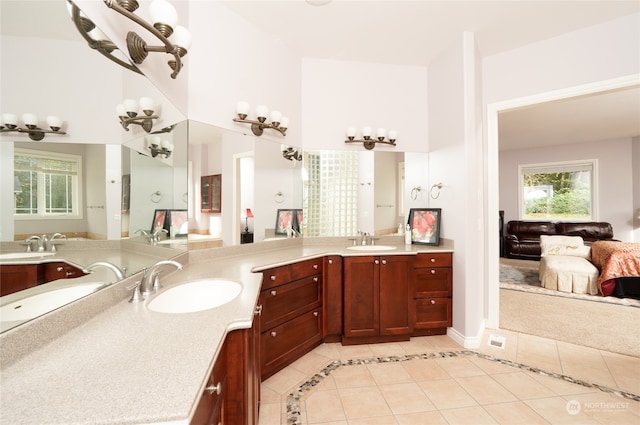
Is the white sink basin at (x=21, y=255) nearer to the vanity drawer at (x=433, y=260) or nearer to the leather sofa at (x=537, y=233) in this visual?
the vanity drawer at (x=433, y=260)

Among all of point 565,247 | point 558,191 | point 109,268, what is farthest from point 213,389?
point 558,191

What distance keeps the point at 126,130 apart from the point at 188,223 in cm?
99

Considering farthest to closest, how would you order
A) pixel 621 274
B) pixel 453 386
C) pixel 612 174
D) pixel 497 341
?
pixel 612 174, pixel 621 274, pixel 497 341, pixel 453 386

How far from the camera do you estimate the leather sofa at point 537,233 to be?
600 cm

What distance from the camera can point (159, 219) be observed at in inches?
67.4

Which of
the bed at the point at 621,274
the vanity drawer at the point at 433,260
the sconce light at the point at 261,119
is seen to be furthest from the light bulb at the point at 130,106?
the bed at the point at 621,274

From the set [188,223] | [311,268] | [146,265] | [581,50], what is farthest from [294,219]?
[581,50]

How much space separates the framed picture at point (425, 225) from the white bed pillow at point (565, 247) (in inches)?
128

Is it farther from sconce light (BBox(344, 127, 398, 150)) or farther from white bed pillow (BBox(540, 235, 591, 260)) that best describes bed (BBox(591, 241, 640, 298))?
sconce light (BBox(344, 127, 398, 150))

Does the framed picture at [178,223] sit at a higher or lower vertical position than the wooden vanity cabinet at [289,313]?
higher

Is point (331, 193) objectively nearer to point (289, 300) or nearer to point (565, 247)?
point (289, 300)

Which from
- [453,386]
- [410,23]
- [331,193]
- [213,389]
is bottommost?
[453,386]

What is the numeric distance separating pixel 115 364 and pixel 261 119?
208cm

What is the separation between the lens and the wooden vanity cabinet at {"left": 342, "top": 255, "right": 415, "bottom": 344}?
2.50m
